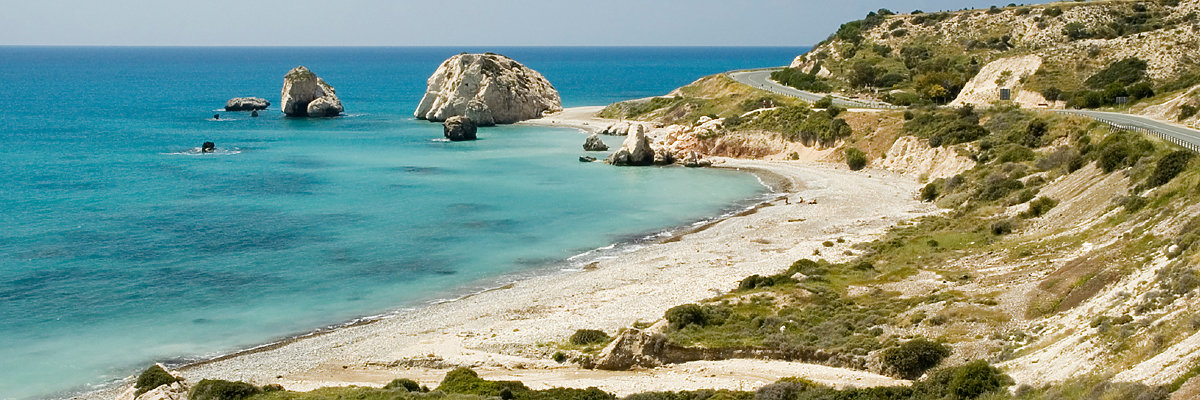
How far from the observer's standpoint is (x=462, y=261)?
48.3m

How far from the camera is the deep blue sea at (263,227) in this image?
37.0 metres

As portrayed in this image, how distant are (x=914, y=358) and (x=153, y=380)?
2063 cm

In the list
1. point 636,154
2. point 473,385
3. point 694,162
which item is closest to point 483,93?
point 636,154

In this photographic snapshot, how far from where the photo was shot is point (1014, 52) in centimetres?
9281

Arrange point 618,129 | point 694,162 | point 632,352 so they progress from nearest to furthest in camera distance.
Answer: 1. point 632,352
2. point 694,162
3. point 618,129

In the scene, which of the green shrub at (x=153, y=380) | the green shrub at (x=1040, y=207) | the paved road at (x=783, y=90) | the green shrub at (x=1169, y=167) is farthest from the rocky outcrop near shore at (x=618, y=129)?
the green shrub at (x=153, y=380)

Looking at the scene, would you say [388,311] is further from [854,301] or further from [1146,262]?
[1146,262]

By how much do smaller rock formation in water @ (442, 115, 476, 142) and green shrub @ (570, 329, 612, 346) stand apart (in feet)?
241

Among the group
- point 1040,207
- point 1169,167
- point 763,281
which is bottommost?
point 763,281

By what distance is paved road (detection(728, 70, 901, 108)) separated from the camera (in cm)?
8681

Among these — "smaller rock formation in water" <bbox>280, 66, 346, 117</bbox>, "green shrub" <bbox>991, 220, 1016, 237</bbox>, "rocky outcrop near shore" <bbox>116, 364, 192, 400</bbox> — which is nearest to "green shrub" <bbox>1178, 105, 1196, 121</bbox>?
"green shrub" <bbox>991, 220, 1016, 237</bbox>

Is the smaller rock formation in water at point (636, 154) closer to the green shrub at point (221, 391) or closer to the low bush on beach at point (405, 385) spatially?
the low bush on beach at point (405, 385)

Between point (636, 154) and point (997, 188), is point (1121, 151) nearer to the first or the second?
point (997, 188)

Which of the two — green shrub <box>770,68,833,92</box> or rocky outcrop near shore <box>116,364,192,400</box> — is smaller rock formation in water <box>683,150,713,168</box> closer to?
green shrub <box>770,68,833,92</box>
